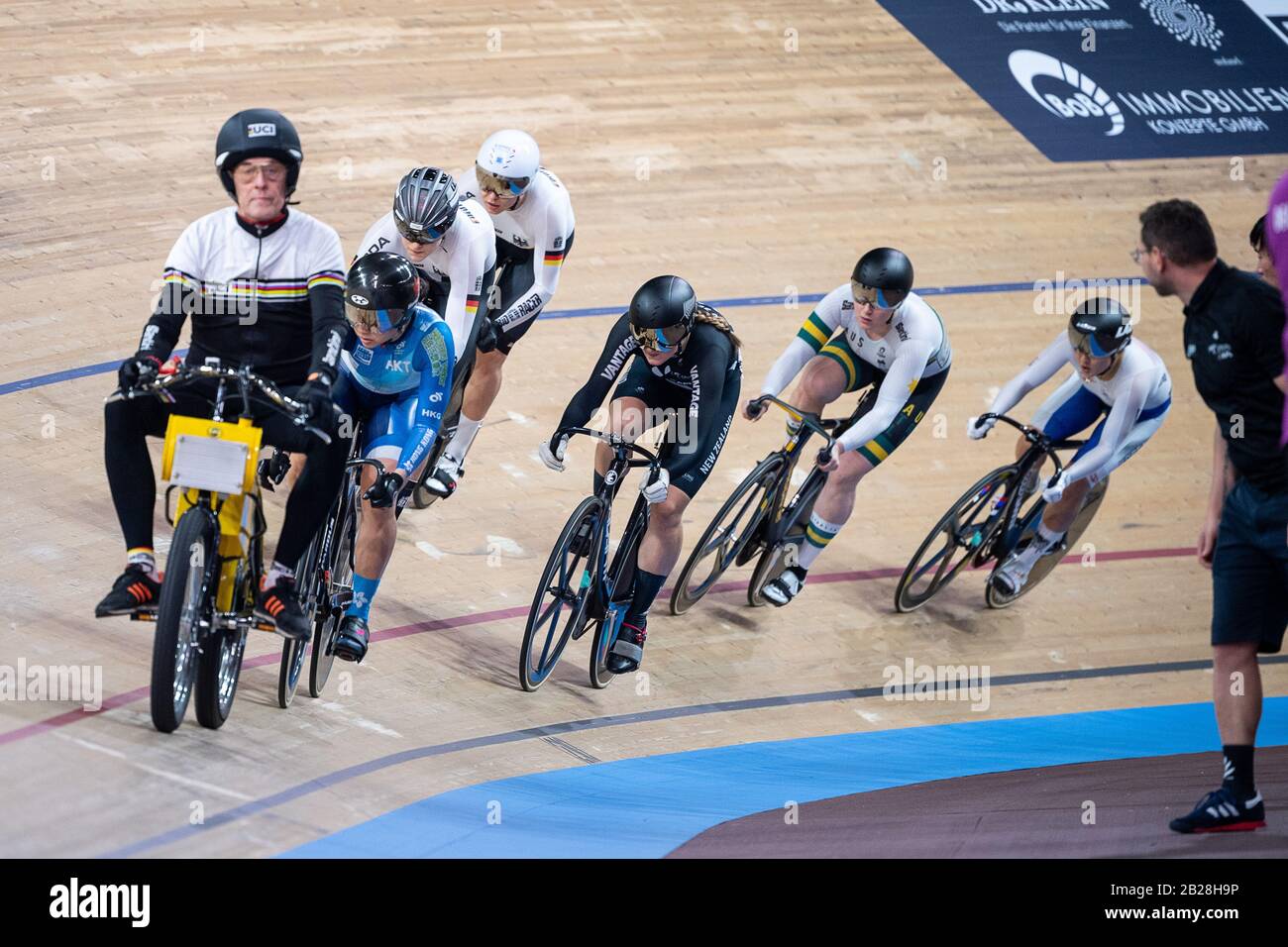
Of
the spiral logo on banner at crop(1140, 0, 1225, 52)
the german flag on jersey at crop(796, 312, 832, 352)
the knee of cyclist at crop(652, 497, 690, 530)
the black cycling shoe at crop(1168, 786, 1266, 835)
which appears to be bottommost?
the black cycling shoe at crop(1168, 786, 1266, 835)

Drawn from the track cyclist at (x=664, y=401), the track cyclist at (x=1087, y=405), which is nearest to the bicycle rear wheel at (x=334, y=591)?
the track cyclist at (x=664, y=401)

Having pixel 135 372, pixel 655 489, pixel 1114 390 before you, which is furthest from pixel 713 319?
pixel 135 372

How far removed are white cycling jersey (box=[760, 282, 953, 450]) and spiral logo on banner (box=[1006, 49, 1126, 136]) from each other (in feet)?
15.8

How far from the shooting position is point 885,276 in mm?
5781

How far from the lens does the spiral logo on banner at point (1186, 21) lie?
1080 centimetres

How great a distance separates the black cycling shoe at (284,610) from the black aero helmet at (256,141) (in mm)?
1003

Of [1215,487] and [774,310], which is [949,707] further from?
[774,310]

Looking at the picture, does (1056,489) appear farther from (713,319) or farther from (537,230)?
(537,230)

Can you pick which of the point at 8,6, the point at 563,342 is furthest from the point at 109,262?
the point at 8,6

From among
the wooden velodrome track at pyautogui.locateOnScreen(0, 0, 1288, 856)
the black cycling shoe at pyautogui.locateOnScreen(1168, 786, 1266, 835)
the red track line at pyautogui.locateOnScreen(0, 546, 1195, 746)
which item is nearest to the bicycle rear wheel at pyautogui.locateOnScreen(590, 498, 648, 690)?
the wooden velodrome track at pyautogui.locateOnScreen(0, 0, 1288, 856)

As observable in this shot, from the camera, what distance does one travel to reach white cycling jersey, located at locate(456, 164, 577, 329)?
21.2 ft

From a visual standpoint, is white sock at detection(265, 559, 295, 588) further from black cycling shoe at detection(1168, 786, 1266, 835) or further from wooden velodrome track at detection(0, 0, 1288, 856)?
black cycling shoe at detection(1168, 786, 1266, 835)

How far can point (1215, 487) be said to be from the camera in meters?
4.22

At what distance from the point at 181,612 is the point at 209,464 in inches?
14.0
